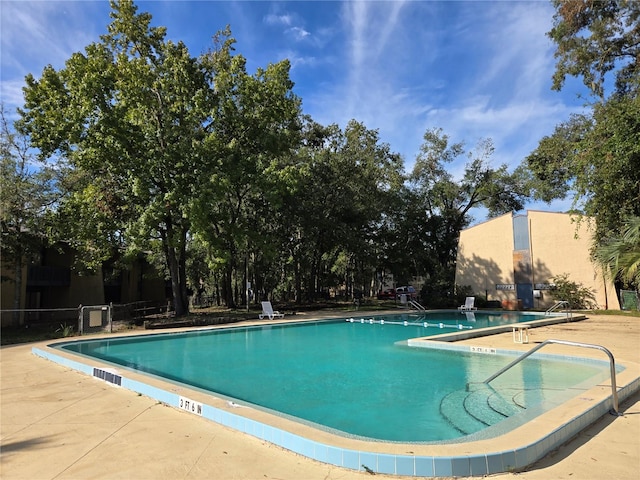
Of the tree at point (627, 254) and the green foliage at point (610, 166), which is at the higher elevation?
the green foliage at point (610, 166)

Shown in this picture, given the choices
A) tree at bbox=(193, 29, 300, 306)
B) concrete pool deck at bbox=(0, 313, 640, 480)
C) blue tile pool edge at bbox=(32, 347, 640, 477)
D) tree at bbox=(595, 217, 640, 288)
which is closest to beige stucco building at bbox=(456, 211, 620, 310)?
tree at bbox=(595, 217, 640, 288)

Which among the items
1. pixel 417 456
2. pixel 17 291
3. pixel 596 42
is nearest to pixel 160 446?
pixel 417 456

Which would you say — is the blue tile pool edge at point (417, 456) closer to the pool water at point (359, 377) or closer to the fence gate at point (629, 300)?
the pool water at point (359, 377)

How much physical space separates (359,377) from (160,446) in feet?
15.9

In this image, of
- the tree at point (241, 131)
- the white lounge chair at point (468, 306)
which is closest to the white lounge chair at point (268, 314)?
the tree at point (241, 131)

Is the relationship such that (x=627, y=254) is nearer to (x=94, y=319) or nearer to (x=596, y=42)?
(x=596, y=42)

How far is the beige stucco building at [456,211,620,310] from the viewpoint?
23.0 m

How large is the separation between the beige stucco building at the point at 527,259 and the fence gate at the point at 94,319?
22317 millimetres

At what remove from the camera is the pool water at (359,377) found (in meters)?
5.48

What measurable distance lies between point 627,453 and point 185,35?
21.6m

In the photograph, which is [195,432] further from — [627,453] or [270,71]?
[270,71]

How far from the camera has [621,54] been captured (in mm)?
18250

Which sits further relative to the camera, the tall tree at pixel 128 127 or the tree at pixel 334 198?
the tree at pixel 334 198

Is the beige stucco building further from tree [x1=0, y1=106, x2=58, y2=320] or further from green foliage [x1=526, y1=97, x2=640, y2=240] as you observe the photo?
tree [x1=0, y1=106, x2=58, y2=320]
